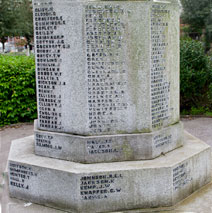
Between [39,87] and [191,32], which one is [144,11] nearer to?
[39,87]

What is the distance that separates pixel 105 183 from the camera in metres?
4.88

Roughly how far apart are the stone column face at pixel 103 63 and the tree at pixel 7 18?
37.0 m

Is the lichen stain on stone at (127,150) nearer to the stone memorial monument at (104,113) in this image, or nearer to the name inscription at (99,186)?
the stone memorial monument at (104,113)

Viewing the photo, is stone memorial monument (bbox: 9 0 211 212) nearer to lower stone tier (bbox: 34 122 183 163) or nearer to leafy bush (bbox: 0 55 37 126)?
lower stone tier (bbox: 34 122 183 163)

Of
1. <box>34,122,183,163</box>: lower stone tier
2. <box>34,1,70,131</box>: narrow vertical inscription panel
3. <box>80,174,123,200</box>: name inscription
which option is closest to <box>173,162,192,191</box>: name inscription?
<box>34,122,183,163</box>: lower stone tier

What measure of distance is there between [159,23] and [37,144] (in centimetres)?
271

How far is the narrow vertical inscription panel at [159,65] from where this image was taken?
5.29 m

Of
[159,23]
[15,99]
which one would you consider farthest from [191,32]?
[159,23]

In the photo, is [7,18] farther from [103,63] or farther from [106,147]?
[106,147]

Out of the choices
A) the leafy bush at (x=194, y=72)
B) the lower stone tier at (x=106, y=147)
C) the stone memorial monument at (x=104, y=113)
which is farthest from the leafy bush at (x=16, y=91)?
the lower stone tier at (x=106, y=147)

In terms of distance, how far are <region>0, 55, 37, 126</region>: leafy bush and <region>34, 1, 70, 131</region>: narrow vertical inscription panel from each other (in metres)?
5.32

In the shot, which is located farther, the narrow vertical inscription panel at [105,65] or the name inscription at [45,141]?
the name inscription at [45,141]

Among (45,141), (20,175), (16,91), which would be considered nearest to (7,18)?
(16,91)

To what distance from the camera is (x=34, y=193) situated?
5234mm
